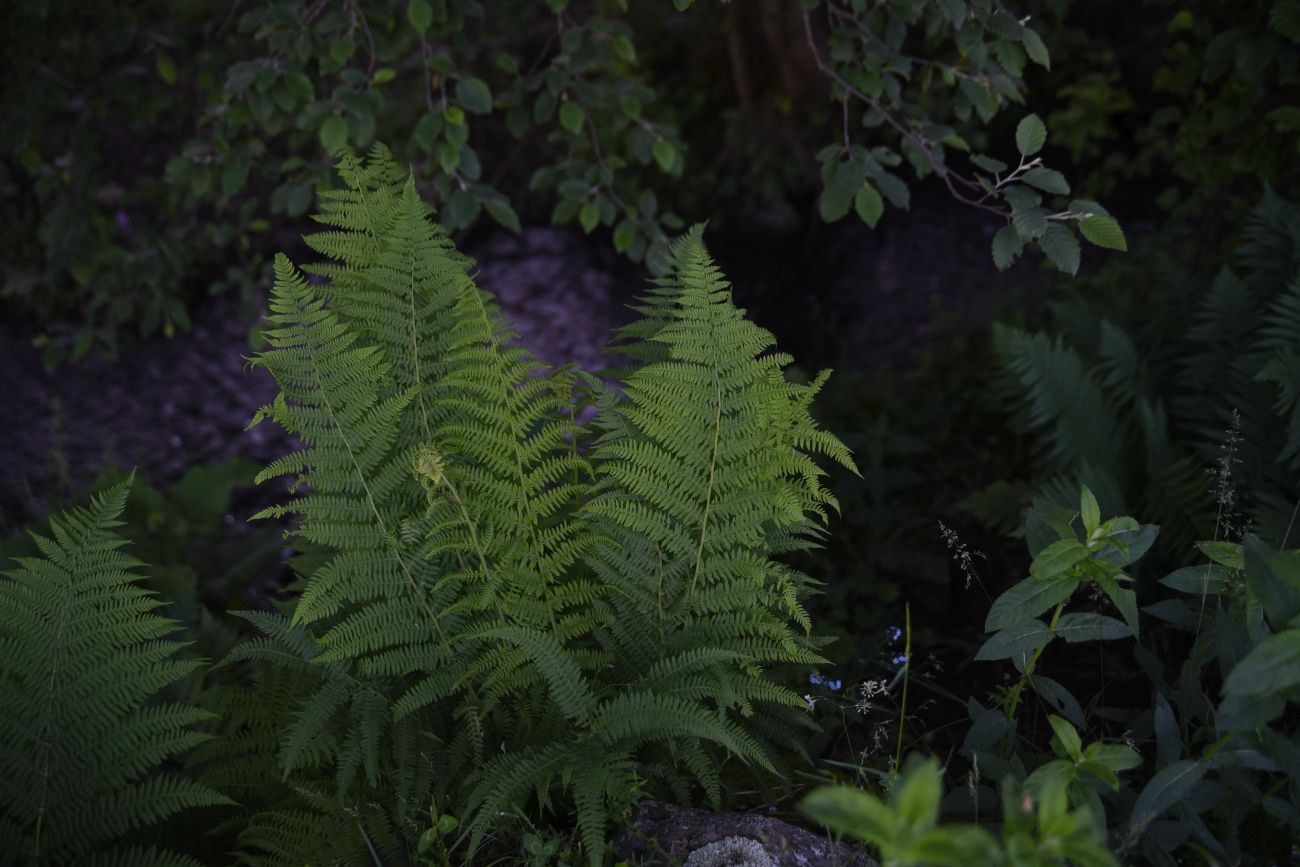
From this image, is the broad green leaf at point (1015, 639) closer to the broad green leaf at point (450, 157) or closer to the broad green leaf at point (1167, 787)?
the broad green leaf at point (1167, 787)

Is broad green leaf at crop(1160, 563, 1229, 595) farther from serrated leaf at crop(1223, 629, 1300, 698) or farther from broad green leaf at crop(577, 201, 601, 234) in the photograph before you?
broad green leaf at crop(577, 201, 601, 234)

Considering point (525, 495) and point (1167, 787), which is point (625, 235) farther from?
point (1167, 787)

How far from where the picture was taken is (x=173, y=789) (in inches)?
66.4

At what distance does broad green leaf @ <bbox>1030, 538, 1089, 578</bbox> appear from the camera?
1.64m

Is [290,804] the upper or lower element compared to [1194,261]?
lower

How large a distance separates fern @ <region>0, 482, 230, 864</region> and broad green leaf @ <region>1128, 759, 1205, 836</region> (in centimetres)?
145

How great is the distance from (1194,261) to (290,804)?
3.81 m

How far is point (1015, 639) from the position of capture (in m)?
1.73

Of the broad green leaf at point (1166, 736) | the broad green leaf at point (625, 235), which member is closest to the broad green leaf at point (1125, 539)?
the broad green leaf at point (1166, 736)

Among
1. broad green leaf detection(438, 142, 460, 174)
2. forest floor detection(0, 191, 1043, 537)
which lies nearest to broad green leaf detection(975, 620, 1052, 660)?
broad green leaf detection(438, 142, 460, 174)

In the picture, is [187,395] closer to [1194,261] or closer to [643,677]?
[643,677]

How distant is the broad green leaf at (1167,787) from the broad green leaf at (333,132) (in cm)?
241

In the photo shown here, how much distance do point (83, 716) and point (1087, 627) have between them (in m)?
1.79

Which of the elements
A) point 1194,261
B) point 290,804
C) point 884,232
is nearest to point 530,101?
point 884,232
